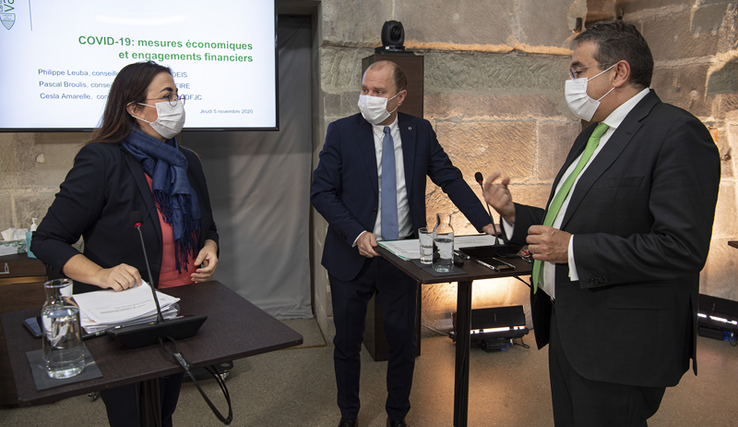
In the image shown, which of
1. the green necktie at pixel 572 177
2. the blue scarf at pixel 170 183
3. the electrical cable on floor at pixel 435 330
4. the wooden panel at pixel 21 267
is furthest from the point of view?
the electrical cable on floor at pixel 435 330

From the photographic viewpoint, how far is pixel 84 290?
1.65 metres

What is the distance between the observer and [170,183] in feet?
5.81

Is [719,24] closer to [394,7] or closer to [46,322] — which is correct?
[394,7]

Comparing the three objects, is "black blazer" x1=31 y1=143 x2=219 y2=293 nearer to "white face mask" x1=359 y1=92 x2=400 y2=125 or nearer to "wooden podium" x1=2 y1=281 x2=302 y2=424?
"wooden podium" x1=2 y1=281 x2=302 y2=424

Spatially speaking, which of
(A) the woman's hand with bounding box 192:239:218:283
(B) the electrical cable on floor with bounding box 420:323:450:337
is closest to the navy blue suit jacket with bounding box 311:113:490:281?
(A) the woman's hand with bounding box 192:239:218:283

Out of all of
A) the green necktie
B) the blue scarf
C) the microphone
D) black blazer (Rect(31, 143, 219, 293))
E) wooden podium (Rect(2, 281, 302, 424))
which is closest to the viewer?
wooden podium (Rect(2, 281, 302, 424))

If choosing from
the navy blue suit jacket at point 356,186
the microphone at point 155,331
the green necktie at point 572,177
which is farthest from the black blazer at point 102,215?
the green necktie at point 572,177

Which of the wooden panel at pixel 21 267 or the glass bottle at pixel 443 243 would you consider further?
the wooden panel at pixel 21 267

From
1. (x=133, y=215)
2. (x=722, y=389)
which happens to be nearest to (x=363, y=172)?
(x=133, y=215)

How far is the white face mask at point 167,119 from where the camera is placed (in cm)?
182

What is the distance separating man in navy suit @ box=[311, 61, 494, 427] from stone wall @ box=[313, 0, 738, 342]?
0.90 meters

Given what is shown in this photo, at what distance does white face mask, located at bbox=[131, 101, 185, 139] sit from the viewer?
182cm

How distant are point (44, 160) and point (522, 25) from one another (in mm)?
3093

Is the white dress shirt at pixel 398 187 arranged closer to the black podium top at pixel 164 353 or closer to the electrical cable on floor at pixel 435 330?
the black podium top at pixel 164 353
